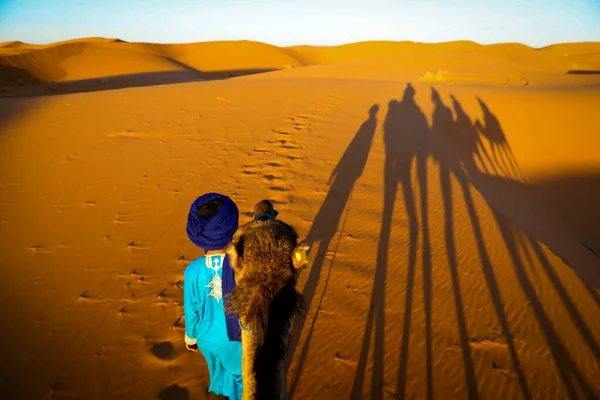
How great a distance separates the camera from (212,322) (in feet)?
5.42

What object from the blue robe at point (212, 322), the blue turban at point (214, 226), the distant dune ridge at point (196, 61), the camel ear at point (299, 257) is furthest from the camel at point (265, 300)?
the distant dune ridge at point (196, 61)

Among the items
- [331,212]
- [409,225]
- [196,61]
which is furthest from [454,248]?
[196,61]

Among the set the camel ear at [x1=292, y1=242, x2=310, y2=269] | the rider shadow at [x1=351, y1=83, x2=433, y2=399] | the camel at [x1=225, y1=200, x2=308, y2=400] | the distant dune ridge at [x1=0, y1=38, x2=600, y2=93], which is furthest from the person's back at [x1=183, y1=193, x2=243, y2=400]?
the distant dune ridge at [x1=0, y1=38, x2=600, y2=93]

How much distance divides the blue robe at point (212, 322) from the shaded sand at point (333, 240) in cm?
126

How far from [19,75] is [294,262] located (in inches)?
1533

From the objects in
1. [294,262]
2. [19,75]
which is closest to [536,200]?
[294,262]

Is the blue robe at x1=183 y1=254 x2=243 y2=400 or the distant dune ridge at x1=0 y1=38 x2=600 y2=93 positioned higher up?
the distant dune ridge at x1=0 y1=38 x2=600 y2=93

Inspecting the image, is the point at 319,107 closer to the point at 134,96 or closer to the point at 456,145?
the point at 456,145

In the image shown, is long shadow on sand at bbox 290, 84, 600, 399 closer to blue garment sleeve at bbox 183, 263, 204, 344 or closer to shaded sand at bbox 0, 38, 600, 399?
shaded sand at bbox 0, 38, 600, 399

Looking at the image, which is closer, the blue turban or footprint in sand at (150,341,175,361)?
the blue turban

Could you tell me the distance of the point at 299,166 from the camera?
23.4 feet

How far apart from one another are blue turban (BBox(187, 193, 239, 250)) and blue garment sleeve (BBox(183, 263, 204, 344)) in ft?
0.47

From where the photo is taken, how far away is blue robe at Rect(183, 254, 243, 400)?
1.60 metres

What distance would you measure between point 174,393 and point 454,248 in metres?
3.86
